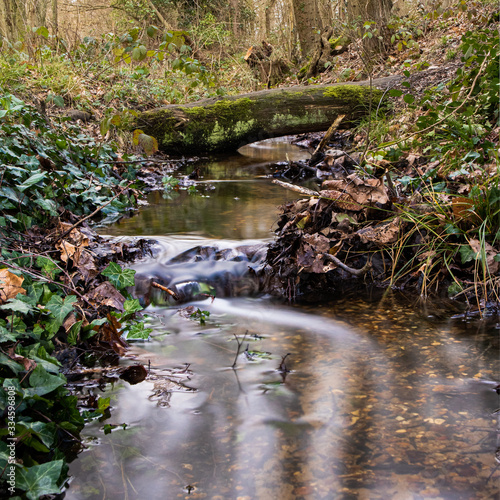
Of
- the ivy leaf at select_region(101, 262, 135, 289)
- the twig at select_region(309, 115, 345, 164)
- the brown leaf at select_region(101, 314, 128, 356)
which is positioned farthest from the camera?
the twig at select_region(309, 115, 345, 164)

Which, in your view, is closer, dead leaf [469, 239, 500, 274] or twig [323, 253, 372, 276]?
dead leaf [469, 239, 500, 274]

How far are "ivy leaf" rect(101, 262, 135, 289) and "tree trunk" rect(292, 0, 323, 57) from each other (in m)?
13.8

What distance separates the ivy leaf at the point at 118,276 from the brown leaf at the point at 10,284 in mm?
630

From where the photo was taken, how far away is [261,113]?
324 inches

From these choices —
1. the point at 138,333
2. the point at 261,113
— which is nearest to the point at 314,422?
the point at 138,333

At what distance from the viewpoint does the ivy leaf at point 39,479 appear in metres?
1.51

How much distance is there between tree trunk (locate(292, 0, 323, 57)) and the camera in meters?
14.6

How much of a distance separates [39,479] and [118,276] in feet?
5.23

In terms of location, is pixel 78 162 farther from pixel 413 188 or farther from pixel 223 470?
pixel 223 470

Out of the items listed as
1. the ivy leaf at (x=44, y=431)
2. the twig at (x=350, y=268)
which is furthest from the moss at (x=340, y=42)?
the ivy leaf at (x=44, y=431)

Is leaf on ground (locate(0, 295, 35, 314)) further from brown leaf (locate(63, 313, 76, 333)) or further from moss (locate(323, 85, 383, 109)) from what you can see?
moss (locate(323, 85, 383, 109))

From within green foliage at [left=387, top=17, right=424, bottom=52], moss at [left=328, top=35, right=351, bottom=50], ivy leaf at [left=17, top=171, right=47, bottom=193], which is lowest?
ivy leaf at [left=17, top=171, right=47, bottom=193]

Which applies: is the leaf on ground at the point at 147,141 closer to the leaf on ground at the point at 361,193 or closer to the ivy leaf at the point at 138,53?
the ivy leaf at the point at 138,53

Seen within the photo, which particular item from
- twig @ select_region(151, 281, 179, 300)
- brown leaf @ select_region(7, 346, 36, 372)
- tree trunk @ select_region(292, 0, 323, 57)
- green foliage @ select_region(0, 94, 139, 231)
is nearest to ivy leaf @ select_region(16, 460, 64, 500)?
brown leaf @ select_region(7, 346, 36, 372)
